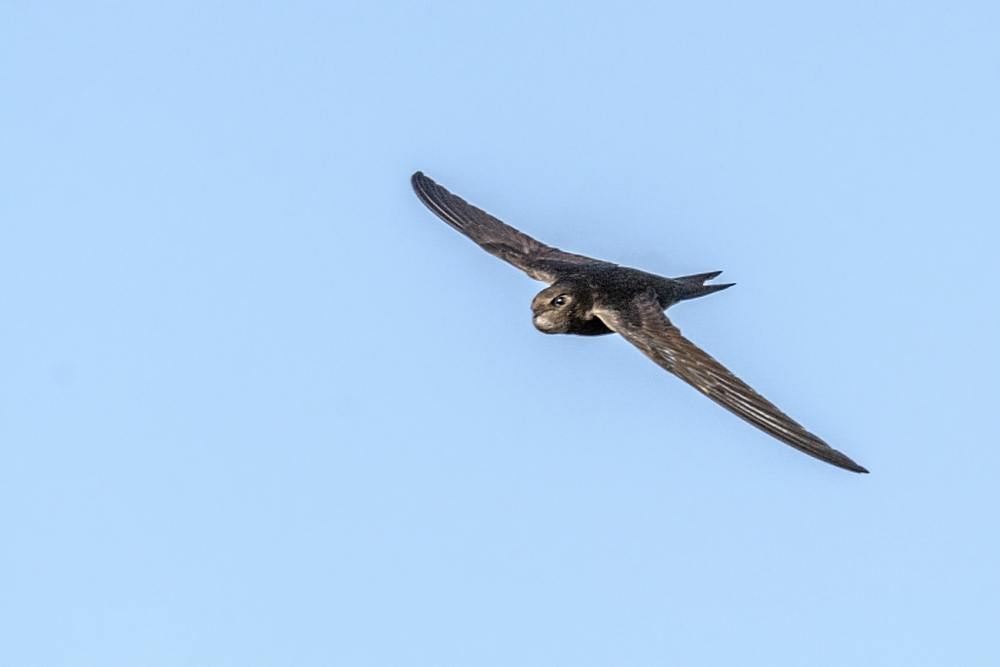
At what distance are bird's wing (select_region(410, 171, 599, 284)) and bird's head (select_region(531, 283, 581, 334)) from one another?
96 centimetres

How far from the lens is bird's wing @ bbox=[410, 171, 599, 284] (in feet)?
62.2

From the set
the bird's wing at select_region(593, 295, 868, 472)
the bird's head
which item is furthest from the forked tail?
the bird's head

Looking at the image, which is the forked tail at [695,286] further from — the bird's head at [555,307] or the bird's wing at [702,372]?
the bird's head at [555,307]

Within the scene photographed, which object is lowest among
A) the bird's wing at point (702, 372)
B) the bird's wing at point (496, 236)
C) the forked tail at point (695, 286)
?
the bird's wing at point (702, 372)

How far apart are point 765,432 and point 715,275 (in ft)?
13.6

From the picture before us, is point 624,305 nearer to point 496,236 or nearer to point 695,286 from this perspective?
point 695,286

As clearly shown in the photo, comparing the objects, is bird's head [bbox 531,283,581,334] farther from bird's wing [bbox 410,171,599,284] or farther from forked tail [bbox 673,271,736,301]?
forked tail [bbox 673,271,736,301]

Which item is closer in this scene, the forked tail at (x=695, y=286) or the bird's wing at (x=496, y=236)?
→ the forked tail at (x=695, y=286)

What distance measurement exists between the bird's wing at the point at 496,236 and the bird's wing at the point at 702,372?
61.4 inches

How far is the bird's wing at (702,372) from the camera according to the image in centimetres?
1496

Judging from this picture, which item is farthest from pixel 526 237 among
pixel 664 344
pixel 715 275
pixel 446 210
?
pixel 664 344

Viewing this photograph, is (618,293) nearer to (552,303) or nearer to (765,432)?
(552,303)

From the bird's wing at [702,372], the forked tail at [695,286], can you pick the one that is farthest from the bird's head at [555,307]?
the forked tail at [695,286]

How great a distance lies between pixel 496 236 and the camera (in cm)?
2005
